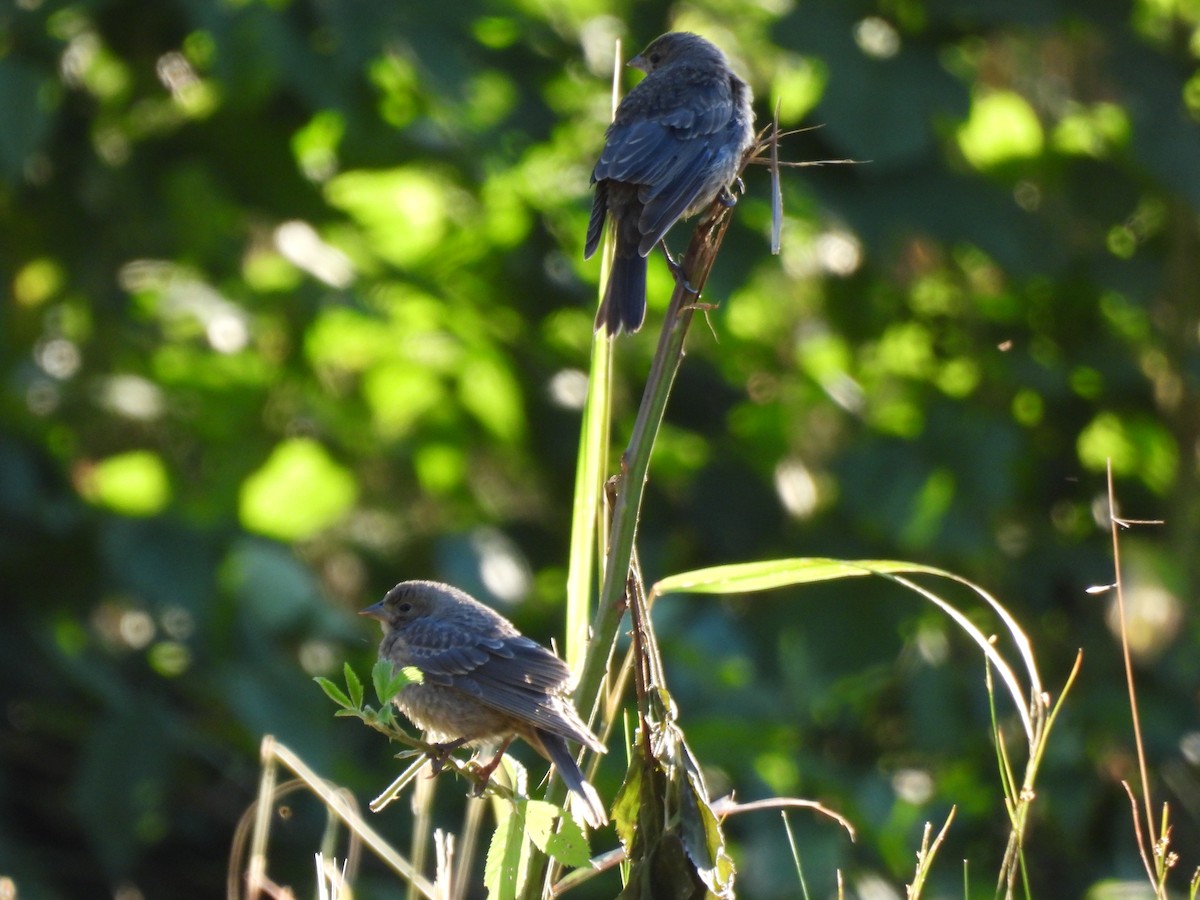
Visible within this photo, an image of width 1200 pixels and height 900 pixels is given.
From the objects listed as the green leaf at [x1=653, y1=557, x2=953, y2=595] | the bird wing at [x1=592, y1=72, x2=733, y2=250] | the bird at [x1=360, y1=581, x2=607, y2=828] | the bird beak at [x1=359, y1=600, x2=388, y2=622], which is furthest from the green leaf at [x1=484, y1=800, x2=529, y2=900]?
the bird beak at [x1=359, y1=600, x2=388, y2=622]

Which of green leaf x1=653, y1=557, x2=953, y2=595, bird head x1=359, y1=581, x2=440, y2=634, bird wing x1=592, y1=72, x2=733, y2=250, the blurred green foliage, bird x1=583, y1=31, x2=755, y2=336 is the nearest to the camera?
green leaf x1=653, y1=557, x2=953, y2=595

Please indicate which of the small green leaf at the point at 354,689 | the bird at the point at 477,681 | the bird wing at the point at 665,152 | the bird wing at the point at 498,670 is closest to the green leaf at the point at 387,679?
the small green leaf at the point at 354,689

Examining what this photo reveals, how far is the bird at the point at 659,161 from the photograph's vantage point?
295 centimetres

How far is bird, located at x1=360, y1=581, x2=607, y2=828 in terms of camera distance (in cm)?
249

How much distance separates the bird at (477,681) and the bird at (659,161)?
667 millimetres

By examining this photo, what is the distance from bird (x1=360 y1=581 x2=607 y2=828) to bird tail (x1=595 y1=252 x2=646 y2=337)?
1.73 ft

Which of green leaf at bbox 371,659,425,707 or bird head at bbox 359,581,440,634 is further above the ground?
green leaf at bbox 371,659,425,707

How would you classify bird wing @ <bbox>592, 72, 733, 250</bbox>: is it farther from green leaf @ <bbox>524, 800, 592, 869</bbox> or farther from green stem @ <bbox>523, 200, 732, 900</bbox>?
green leaf @ <bbox>524, 800, 592, 869</bbox>

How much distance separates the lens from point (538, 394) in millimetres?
5781

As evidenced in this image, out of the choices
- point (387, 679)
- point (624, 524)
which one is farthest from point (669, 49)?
point (387, 679)

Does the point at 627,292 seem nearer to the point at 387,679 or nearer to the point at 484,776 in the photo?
the point at 484,776

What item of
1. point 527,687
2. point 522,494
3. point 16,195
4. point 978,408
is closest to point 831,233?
point 978,408

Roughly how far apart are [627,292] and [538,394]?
3026mm

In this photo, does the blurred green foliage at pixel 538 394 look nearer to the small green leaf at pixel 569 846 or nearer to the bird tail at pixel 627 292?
the bird tail at pixel 627 292
